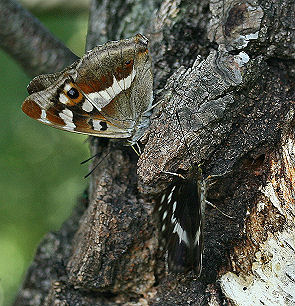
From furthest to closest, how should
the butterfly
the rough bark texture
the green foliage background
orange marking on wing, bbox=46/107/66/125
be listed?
the green foliage background → orange marking on wing, bbox=46/107/66/125 → the butterfly → the rough bark texture

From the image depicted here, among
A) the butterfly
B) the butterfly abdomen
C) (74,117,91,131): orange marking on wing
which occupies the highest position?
the butterfly

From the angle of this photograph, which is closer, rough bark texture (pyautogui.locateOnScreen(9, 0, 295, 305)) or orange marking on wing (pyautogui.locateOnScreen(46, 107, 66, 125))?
rough bark texture (pyautogui.locateOnScreen(9, 0, 295, 305))

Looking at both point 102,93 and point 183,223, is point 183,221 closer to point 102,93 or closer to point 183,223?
point 183,223

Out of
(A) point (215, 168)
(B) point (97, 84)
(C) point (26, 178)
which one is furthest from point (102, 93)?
(C) point (26, 178)

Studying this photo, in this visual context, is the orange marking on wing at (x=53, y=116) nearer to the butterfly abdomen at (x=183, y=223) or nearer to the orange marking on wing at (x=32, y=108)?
the orange marking on wing at (x=32, y=108)

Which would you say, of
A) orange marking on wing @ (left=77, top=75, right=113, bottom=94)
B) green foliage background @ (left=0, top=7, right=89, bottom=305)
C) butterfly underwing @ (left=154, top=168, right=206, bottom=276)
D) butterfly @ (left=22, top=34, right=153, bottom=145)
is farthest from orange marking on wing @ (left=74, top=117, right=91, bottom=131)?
green foliage background @ (left=0, top=7, right=89, bottom=305)

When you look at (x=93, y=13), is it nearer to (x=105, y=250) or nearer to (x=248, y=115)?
(x=248, y=115)

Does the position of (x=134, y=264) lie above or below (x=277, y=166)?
below

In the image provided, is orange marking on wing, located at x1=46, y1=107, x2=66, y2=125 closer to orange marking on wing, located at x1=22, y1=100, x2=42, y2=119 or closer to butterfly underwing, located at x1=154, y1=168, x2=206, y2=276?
orange marking on wing, located at x1=22, y1=100, x2=42, y2=119

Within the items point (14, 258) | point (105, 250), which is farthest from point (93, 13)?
point (14, 258)
